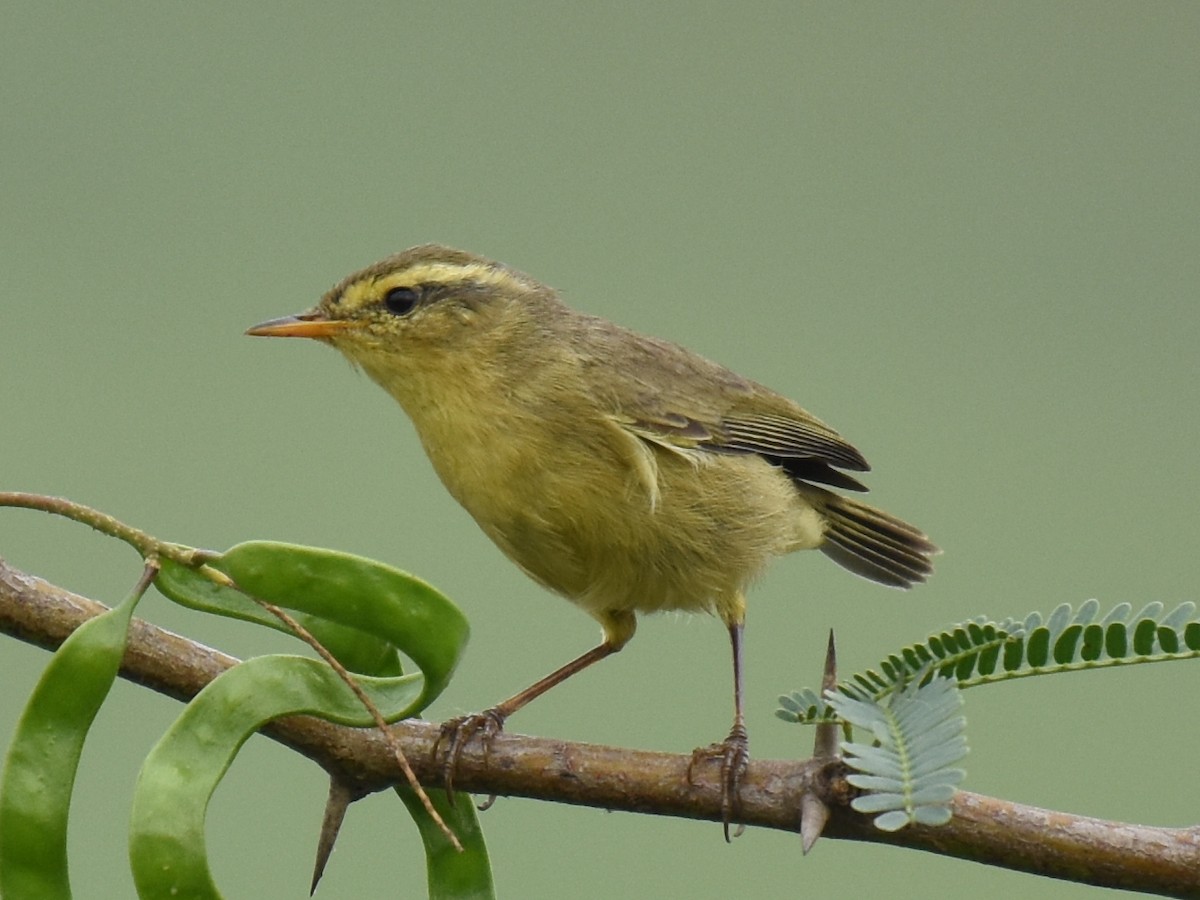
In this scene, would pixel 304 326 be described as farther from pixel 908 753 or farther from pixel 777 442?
pixel 908 753

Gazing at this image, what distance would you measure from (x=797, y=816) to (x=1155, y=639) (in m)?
0.56

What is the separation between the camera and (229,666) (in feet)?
7.47

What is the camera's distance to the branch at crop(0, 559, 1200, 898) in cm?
208

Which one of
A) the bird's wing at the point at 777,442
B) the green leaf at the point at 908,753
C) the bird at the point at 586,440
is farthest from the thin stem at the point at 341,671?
the bird's wing at the point at 777,442

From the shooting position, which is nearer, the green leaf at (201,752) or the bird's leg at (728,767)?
the green leaf at (201,752)

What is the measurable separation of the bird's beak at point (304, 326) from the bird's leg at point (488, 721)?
0.99 meters

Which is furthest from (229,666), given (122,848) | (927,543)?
(122,848)

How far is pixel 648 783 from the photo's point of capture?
2379mm

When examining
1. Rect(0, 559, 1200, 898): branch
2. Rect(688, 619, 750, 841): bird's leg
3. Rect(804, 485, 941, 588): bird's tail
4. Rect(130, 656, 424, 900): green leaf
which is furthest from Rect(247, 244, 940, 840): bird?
Rect(130, 656, 424, 900): green leaf

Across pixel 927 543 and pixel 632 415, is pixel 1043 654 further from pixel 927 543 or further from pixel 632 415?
pixel 927 543

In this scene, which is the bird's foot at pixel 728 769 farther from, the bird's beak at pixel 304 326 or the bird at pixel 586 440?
the bird's beak at pixel 304 326

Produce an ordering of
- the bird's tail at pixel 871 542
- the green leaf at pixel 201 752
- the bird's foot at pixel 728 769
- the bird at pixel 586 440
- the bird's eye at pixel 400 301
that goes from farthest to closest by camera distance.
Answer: the bird's tail at pixel 871 542 → the bird's eye at pixel 400 301 → the bird at pixel 586 440 → the bird's foot at pixel 728 769 → the green leaf at pixel 201 752

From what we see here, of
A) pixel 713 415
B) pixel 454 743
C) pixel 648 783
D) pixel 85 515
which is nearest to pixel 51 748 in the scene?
pixel 85 515

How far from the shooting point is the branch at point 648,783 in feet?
6.84
